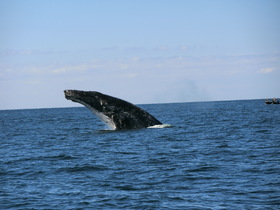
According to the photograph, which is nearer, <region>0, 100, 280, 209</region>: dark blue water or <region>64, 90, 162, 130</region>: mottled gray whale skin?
<region>0, 100, 280, 209</region>: dark blue water

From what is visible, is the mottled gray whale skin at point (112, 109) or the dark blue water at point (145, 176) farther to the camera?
the mottled gray whale skin at point (112, 109)

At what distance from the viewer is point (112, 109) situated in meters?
24.4

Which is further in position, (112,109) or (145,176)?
(112,109)

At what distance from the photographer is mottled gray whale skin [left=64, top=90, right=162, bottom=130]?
24.0 m

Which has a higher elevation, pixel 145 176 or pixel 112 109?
pixel 112 109

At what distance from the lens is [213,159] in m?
17.2

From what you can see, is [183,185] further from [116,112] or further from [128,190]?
[116,112]

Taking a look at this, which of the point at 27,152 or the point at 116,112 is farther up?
the point at 116,112

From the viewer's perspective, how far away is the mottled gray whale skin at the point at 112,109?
24.0m

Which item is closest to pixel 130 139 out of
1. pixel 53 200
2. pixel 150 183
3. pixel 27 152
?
pixel 27 152

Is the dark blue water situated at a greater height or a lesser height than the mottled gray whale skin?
lesser

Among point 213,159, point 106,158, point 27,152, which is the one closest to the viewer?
point 213,159

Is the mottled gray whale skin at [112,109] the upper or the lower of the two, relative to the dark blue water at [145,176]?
upper

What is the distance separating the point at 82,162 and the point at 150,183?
4.98 metres
